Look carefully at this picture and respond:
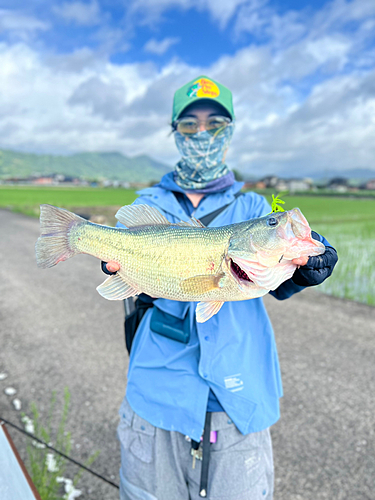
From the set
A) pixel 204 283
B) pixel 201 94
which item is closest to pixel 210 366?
pixel 204 283

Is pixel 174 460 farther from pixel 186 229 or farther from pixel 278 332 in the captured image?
pixel 278 332

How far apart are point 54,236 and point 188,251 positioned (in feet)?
2.73

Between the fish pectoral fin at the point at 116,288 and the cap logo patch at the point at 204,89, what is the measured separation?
4.91ft

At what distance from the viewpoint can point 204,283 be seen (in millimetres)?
1800

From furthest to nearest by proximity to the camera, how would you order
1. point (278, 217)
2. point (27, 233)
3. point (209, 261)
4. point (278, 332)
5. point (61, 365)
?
point (27, 233) → point (278, 332) → point (61, 365) → point (209, 261) → point (278, 217)

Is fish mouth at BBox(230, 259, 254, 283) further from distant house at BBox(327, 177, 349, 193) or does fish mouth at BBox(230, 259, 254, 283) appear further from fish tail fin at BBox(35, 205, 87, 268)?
distant house at BBox(327, 177, 349, 193)

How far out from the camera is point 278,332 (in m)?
6.58

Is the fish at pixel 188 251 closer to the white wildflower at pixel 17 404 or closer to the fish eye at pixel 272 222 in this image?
the fish eye at pixel 272 222

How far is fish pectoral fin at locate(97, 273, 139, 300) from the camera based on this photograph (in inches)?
78.6

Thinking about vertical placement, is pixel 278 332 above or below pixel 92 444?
above

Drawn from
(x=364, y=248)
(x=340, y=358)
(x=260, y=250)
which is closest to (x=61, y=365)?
(x=340, y=358)

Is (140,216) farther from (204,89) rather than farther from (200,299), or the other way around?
(204,89)

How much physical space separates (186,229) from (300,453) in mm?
3389

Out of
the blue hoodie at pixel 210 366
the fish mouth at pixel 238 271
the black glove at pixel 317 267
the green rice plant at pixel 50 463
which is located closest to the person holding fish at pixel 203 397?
the blue hoodie at pixel 210 366
